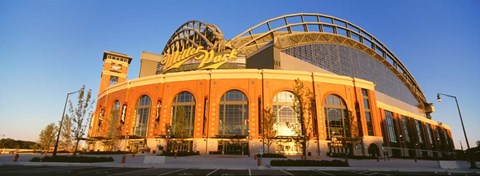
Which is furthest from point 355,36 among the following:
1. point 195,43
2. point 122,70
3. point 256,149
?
point 122,70

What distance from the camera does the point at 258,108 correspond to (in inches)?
1858

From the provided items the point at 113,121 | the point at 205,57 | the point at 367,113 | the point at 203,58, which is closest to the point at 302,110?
the point at 367,113

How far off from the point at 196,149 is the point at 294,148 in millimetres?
18300

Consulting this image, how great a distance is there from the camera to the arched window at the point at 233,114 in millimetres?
47156

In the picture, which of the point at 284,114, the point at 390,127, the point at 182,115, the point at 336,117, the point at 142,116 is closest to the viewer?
→ the point at 182,115

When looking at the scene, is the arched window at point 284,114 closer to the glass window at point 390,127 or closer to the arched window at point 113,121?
the glass window at point 390,127

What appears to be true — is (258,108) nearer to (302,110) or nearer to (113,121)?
(302,110)

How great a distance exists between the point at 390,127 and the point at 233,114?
4075 centimetres

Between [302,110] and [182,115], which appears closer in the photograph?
[302,110]

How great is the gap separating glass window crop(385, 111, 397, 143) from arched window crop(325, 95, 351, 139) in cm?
1719

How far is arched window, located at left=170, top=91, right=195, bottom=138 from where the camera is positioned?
44.4 metres

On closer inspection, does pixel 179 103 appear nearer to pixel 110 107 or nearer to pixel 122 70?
pixel 110 107

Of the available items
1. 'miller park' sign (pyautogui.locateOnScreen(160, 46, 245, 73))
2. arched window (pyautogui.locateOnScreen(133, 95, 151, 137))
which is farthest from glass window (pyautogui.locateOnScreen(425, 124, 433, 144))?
arched window (pyautogui.locateOnScreen(133, 95, 151, 137))

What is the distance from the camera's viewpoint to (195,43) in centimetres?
7581
